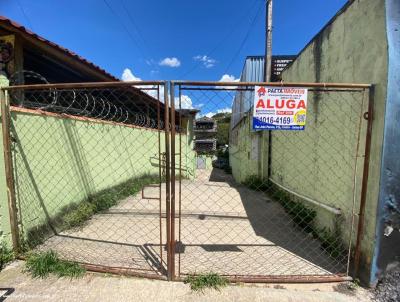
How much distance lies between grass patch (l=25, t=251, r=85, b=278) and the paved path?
7 cm

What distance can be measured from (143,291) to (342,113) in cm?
316

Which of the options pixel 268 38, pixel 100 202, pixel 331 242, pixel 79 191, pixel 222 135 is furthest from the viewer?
pixel 222 135

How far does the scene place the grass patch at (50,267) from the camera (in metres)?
2.65

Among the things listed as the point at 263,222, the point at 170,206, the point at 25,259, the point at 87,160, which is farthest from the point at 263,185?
the point at 25,259

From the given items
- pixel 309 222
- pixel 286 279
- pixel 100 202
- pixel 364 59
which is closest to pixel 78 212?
pixel 100 202

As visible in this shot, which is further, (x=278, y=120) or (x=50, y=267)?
(x=50, y=267)

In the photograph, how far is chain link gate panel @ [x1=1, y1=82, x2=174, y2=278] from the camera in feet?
9.49

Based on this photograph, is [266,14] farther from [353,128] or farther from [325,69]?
[353,128]

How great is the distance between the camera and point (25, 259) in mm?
2922

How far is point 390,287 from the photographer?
242 cm

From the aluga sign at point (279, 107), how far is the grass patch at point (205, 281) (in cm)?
164

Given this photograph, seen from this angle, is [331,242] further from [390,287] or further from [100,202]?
[100,202]

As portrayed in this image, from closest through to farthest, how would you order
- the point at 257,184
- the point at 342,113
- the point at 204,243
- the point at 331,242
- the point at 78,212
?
the point at 342,113
the point at 331,242
the point at 204,243
the point at 78,212
the point at 257,184

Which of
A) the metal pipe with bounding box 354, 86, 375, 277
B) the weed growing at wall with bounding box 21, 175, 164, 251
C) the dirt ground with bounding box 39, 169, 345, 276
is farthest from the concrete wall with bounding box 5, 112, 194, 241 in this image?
the metal pipe with bounding box 354, 86, 375, 277
